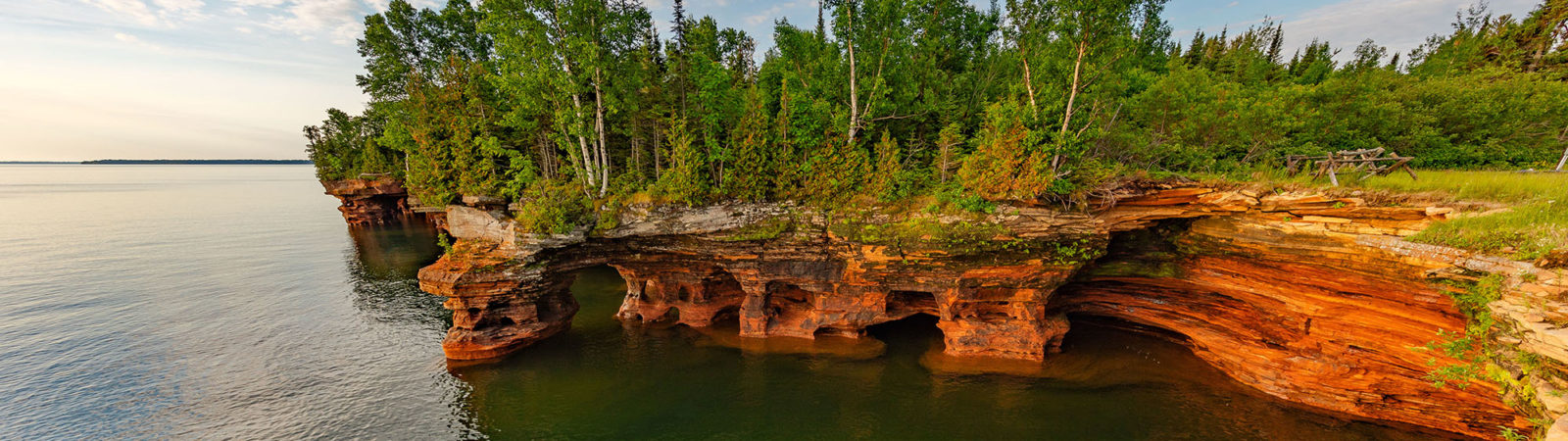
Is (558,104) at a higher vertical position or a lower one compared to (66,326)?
higher

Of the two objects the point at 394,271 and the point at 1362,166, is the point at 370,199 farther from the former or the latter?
the point at 1362,166

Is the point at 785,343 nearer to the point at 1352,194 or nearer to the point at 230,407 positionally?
the point at 1352,194

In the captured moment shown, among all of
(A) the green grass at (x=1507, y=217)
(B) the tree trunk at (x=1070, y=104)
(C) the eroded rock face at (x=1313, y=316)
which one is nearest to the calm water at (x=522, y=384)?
(C) the eroded rock face at (x=1313, y=316)

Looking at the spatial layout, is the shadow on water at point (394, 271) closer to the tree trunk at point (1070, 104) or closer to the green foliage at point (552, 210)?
the green foliage at point (552, 210)

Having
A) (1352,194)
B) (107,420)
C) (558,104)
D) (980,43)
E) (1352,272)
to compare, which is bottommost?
(107,420)

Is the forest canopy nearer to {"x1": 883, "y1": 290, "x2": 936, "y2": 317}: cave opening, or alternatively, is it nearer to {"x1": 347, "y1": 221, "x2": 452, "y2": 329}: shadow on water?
{"x1": 883, "y1": 290, "x2": 936, "y2": 317}: cave opening

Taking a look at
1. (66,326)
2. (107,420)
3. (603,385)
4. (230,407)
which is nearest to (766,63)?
(603,385)

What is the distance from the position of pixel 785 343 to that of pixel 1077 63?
17.2m

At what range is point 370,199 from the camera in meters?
57.0

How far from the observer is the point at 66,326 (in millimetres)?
25047

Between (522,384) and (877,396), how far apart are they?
49.8 ft

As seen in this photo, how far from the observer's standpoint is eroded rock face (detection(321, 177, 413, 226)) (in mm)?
53156

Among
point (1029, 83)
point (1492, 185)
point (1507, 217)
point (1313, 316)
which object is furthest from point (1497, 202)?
point (1029, 83)

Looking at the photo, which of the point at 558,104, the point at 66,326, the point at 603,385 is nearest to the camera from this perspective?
the point at 603,385
